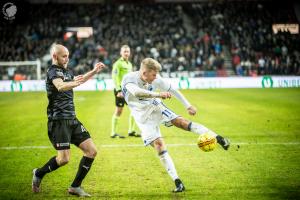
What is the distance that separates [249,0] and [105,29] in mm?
14621

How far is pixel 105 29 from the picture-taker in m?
34.7

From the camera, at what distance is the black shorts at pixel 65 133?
238 inches

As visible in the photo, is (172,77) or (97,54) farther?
(97,54)

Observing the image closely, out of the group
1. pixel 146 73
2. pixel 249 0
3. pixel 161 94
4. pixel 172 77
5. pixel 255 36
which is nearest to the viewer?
pixel 161 94

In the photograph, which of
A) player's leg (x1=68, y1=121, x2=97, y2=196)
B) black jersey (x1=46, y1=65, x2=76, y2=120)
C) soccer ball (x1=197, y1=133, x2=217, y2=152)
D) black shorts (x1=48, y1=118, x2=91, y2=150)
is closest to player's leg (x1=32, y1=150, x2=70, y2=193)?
black shorts (x1=48, y1=118, x2=91, y2=150)

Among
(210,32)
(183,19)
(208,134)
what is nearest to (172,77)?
(210,32)

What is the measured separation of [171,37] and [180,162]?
26.0 meters

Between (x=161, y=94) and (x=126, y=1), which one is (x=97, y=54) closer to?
(x=126, y=1)

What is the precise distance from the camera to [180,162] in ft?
27.3

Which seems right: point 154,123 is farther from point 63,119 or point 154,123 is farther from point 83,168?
point 63,119

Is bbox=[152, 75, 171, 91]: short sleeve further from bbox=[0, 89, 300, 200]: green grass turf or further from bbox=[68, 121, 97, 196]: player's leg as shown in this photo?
bbox=[0, 89, 300, 200]: green grass turf

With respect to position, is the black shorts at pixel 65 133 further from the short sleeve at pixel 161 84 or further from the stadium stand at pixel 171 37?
the stadium stand at pixel 171 37

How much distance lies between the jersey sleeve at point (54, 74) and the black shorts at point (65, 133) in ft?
2.17

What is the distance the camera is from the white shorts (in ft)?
21.2
